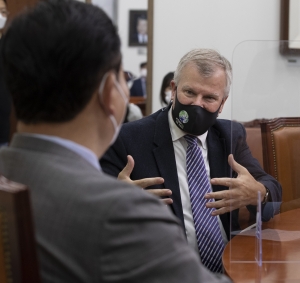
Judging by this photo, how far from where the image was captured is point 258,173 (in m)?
1.69

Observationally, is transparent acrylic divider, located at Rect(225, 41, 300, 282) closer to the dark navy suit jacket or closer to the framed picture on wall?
the dark navy suit jacket

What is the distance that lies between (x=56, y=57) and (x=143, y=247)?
0.31 metres

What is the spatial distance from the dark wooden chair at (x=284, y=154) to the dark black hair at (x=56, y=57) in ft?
3.02

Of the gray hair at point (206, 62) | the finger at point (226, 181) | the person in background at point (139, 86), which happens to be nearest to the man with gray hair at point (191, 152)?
the gray hair at point (206, 62)

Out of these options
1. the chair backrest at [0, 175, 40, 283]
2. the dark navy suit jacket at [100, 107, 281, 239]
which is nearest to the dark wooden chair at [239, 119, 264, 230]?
the dark navy suit jacket at [100, 107, 281, 239]

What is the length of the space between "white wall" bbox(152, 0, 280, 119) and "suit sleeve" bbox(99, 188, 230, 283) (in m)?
3.20

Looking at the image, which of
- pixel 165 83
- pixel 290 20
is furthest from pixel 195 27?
pixel 290 20

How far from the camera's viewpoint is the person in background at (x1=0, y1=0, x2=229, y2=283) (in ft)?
2.54

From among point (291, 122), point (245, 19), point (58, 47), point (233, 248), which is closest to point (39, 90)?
point (58, 47)

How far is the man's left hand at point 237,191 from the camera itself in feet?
5.15

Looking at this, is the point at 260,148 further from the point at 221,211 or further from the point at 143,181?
the point at 143,181

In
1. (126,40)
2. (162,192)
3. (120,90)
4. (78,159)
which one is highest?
(126,40)

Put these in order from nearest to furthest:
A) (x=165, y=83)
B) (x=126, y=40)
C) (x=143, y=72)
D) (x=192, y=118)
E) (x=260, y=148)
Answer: (x=260, y=148)
(x=192, y=118)
(x=165, y=83)
(x=143, y=72)
(x=126, y=40)

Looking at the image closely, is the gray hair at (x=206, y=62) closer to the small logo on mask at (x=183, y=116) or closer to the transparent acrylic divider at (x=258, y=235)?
the small logo on mask at (x=183, y=116)
